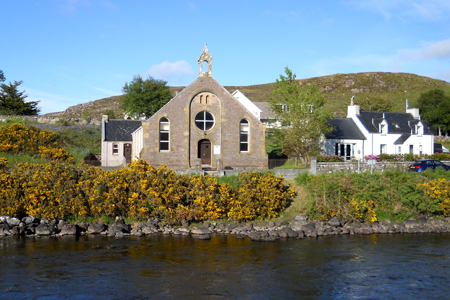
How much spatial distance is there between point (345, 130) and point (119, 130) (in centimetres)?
2786

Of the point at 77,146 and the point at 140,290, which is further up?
the point at 77,146

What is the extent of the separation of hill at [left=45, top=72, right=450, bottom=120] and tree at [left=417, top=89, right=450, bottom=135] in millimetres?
37050

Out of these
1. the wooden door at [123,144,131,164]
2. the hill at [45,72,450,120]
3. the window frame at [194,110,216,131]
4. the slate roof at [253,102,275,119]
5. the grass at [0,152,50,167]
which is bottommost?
the grass at [0,152,50,167]

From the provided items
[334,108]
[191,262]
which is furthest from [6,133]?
[334,108]

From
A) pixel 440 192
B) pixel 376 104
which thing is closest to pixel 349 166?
pixel 440 192

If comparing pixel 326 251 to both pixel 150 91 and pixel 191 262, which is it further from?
pixel 150 91

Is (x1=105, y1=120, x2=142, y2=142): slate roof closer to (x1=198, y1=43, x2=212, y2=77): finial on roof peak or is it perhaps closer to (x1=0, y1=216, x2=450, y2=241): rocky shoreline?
(x1=198, y1=43, x2=212, y2=77): finial on roof peak

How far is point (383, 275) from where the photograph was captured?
16.1 meters

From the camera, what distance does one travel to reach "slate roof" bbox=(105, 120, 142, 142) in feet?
161

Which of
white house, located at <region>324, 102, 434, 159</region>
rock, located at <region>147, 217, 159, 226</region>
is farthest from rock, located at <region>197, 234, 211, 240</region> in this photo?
white house, located at <region>324, 102, 434, 159</region>

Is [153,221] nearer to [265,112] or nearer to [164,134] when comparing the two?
[164,134]

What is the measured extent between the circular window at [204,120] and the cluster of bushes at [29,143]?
457 inches

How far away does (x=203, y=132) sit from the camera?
38062mm

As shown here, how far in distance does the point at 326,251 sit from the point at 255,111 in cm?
5091
